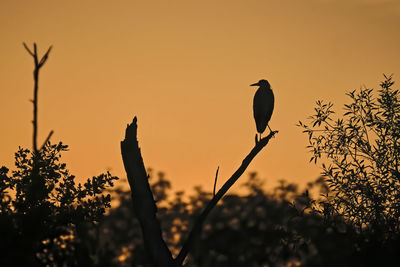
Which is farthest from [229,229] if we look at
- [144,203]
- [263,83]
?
[144,203]

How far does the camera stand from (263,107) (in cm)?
1892

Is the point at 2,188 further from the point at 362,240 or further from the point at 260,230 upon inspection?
the point at 260,230

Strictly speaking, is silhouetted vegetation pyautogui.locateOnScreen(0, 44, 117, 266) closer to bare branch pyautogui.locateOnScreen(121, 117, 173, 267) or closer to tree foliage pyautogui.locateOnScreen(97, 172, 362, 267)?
bare branch pyautogui.locateOnScreen(121, 117, 173, 267)

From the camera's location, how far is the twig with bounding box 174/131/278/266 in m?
12.2

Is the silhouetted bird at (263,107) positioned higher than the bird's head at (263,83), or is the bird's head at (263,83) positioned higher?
the bird's head at (263,83)

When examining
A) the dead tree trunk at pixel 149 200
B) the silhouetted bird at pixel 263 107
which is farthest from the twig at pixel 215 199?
the silhouetted bird at pixel 263 107

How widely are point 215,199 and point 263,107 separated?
23.1 ft

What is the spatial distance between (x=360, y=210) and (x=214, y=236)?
111ft

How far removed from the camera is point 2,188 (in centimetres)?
1480

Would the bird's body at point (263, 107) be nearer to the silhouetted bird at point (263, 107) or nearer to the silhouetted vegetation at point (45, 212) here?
the silhouetted bird at point (263, 107)

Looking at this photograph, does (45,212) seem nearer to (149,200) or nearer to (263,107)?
(149,200)

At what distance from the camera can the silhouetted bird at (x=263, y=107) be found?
61.6ft

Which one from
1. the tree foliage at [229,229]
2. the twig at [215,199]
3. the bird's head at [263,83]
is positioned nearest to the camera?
the twig at [215,199]

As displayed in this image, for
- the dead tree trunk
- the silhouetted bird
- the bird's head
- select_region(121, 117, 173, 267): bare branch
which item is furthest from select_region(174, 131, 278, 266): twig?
the bird's head
